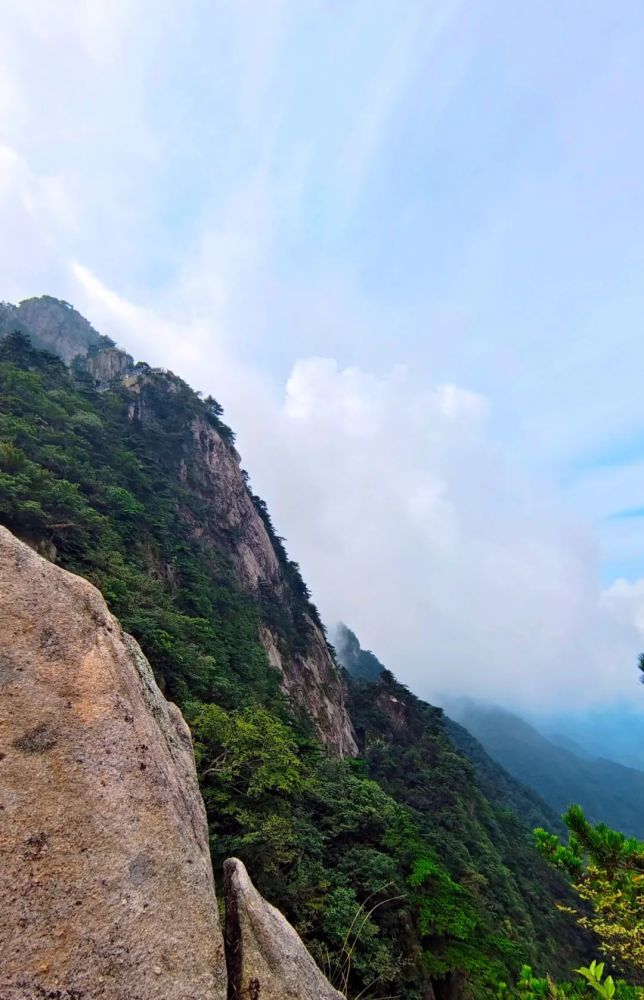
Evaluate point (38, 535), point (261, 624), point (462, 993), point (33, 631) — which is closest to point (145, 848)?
point (33, 631)

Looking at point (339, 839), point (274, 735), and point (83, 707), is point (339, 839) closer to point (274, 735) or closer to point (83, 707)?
point (274, 735)

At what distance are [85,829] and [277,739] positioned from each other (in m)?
13.2

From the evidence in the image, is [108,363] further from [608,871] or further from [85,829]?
[608,871]

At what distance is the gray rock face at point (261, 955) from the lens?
4695 mm

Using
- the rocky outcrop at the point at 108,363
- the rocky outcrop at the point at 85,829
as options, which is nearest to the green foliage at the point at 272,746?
the rocky outcrop at the point at 85,829

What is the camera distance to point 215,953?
4.42m

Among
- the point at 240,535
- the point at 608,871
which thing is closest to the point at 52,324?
the point at 240,535

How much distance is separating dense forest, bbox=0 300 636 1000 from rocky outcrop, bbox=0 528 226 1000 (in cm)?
356

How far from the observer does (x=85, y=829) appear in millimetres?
4355

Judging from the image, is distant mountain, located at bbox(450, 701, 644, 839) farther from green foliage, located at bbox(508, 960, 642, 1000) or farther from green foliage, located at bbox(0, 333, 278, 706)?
green foliage, located at bbox(508, 960, 642, 1000)

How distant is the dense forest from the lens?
1314cm

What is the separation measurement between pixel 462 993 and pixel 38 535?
22969 mm

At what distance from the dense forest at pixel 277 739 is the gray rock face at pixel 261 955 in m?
1.27

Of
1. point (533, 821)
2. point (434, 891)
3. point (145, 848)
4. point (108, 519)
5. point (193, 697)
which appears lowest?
point (533, 821)
